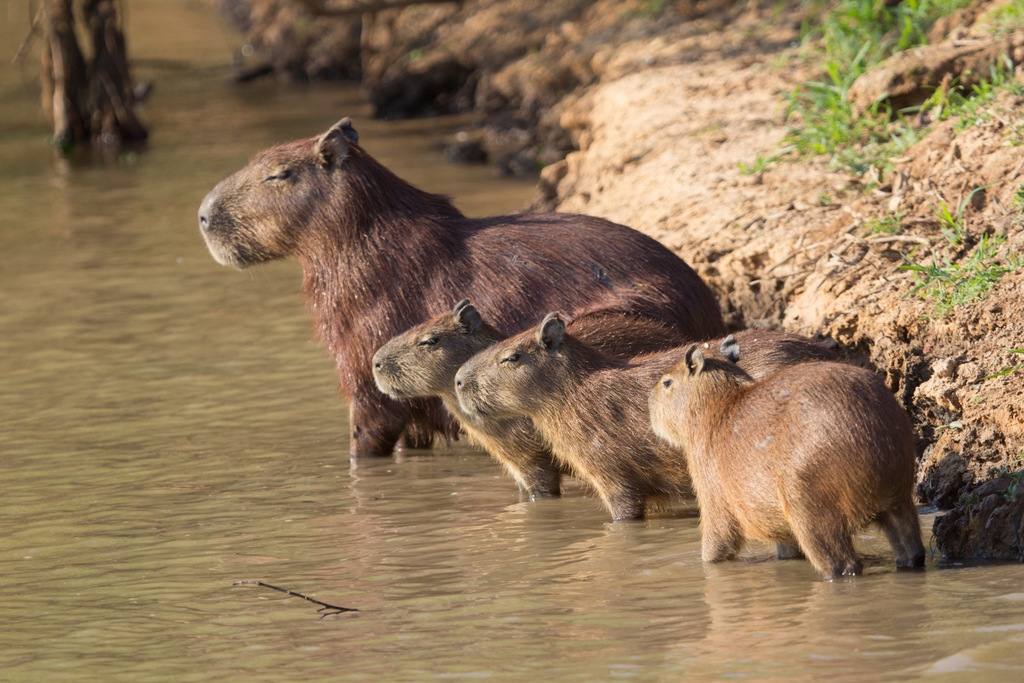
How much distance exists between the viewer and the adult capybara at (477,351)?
5.73 m

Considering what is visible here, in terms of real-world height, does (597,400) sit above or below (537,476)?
above

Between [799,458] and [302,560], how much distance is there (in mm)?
1941

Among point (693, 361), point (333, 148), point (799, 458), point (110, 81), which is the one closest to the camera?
point (799, 458)

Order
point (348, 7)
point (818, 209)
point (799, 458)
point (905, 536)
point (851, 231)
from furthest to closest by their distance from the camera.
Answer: point (348, 7) → point (818, 209) → point (851, 231) → point (905, 536) → point (799, 458)

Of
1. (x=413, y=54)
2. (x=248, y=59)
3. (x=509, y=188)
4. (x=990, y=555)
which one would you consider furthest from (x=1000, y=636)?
(x=248, y=59)

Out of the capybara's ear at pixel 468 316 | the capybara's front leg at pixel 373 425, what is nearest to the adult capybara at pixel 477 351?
the capybara's ear at pixel 468 316

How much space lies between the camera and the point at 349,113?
17703 mm

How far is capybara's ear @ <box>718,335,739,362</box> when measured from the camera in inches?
192

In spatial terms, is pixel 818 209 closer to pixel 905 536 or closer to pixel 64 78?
pixel 905 536

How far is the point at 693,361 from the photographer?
4.82 metres

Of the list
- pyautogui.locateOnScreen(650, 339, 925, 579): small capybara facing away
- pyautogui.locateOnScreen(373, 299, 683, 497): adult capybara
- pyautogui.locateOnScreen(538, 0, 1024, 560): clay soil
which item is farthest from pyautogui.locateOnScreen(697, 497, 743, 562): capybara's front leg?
pyautogui.locateOnScreen(373, 299, 683, 497): adult capybara

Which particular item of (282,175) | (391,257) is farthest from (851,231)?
(282,175)

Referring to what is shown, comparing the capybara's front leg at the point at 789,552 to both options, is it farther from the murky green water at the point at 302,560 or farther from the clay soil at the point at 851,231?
the clay soil at the point at 851,231

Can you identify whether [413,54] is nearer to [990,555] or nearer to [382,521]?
[382,521]
